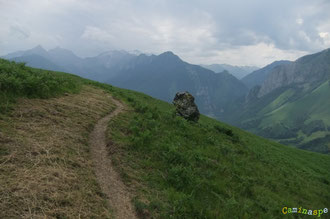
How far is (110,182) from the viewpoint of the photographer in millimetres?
8391

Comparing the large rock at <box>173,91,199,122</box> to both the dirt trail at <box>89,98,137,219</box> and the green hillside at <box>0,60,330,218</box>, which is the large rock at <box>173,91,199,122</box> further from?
the dirt trail at <box>89,98,137,219</box>

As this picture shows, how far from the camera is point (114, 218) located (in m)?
6.62

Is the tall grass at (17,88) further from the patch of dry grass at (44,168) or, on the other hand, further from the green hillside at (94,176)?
the patch of dry grass at (44,168)

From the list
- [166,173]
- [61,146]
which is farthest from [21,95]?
[166,173]

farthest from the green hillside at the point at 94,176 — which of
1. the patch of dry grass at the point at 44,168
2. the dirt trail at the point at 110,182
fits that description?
the dirt trail at the point at 110,182

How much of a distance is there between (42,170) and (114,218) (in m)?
3.12

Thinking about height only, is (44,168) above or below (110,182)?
above

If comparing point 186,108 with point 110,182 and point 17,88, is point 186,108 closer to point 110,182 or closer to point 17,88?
point 17,88

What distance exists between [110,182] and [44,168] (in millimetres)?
2466

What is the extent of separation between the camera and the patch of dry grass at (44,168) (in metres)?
5.95

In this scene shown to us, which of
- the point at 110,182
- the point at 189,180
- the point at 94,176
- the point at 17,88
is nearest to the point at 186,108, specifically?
the point at 189,180

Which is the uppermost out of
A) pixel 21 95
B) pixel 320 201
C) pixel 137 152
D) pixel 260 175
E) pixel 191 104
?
pixel 191 104

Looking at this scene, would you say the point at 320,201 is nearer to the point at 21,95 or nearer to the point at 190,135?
the point at 190,135

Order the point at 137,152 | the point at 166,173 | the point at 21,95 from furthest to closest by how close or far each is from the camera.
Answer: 1. the point at 21,95
2. the point at 137,152
3. the point at 166,173
